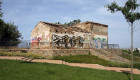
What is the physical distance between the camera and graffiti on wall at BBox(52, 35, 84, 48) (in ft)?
82.3

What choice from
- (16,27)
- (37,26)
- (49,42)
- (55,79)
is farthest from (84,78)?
(16,27)

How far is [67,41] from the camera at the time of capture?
87.1 ft

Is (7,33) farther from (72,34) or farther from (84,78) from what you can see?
(84,78)

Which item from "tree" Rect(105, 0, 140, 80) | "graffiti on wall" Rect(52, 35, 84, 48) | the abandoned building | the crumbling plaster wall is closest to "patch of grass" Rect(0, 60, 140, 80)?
"tree" Rect(105, 0, 140, 80)

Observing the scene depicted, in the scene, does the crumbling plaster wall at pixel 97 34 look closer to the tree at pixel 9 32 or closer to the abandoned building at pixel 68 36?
the abandoned building at pixel 68 36

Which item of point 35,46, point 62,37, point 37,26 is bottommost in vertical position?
point 35,46

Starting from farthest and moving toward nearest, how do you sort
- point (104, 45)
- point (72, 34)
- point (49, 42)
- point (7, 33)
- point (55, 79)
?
1. point (104, 45)
2. point (7, 33)
3. point (72, 34)
4. point (49, 42)
5. point (55, 79)

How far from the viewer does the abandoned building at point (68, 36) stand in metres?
25.3

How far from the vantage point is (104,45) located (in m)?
36.3

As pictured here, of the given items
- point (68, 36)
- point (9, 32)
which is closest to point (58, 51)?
point (68, 36)

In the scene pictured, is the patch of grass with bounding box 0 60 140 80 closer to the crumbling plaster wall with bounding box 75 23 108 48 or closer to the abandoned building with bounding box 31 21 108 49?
the abandoned building with bounding box 31 21 108 49

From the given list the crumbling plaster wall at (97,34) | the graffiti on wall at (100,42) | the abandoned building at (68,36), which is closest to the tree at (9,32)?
the abandoned building at (68,36)

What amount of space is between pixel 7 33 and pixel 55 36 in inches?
586

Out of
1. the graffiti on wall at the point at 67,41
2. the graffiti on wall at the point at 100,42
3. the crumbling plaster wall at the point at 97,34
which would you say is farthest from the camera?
the graffiti on wall at the point at 100,42
